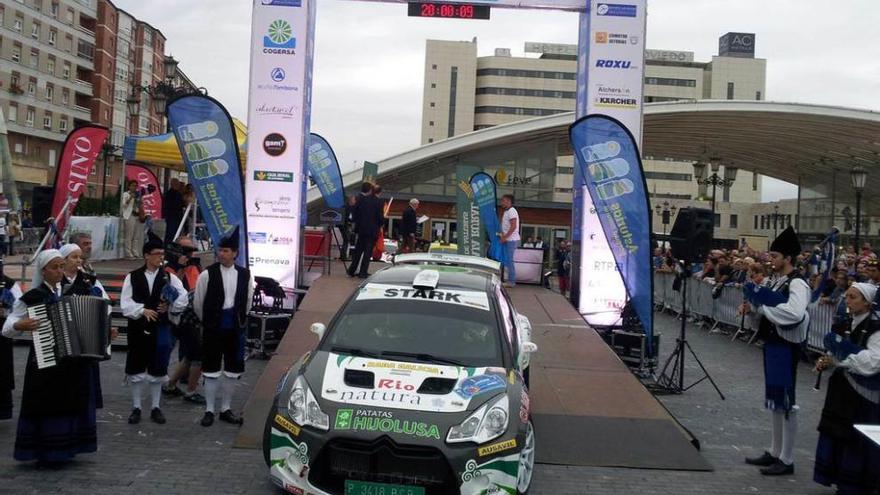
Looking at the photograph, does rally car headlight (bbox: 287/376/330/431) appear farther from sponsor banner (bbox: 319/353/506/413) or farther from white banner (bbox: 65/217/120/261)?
white banner (bbox: 65/217/120/261)

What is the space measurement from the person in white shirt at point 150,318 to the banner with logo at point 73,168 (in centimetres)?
677

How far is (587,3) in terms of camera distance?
1507 cm

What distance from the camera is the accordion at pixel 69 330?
618 centimetres

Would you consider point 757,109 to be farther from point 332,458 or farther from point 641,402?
point 332,458

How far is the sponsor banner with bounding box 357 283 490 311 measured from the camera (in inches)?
273

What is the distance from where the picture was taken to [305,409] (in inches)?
223

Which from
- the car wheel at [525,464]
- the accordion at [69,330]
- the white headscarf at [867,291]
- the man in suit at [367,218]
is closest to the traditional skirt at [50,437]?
the accordion at [69,330]

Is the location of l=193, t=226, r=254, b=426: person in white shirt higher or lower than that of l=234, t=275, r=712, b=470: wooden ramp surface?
higher

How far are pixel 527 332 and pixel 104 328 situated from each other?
3875 millimetres

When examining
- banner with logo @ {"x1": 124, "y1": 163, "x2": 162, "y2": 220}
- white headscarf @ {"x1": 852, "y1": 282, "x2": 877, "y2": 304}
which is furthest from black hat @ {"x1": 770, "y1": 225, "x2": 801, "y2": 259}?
banner with logo @ {"x1": 124, "y1": 163, "x2": 162, "y2": 220}

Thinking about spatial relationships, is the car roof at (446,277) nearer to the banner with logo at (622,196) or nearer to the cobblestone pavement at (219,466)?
the cobblestone pavement at (219,466)

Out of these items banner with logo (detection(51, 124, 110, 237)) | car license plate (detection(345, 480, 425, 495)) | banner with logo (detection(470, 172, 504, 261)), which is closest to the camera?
car license plate (detection(345, 480, 425, 495))

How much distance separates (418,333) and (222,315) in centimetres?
260

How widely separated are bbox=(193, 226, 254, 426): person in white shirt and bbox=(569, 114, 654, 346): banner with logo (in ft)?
19.0
